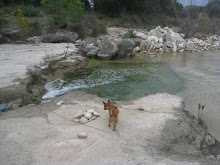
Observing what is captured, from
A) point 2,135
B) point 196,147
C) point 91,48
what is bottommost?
point 196,147

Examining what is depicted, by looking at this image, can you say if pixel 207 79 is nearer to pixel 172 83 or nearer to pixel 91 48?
pixel 172 83

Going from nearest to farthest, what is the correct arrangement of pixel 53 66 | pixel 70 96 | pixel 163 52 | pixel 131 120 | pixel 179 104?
pixel 131 120 → pixel 179 104 → pixel 70 96 → pixel 53 66 → pixel 163 52

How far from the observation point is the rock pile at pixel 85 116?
3363mm

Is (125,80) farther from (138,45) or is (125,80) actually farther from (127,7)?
(127,7)

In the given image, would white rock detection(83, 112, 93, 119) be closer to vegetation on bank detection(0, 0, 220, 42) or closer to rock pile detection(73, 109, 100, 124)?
rock pile detection(73, 109, 100, 124)

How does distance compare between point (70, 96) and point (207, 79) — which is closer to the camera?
point (70, 96)

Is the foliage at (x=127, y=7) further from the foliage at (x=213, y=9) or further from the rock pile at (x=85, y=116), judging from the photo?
the rock pile at (x=85, y=116)

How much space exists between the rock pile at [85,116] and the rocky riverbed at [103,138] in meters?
0.07

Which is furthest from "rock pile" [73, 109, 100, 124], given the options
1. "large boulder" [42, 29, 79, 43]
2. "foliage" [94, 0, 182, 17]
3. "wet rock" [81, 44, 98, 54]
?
"foliage" [94, 0, 182, 17]

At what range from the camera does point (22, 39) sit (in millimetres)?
11000

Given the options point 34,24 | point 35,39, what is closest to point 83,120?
point 35,39

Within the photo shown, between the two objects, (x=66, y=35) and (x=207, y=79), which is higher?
(x=66, y=35)

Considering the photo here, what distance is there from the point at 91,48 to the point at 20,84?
17.3 ft

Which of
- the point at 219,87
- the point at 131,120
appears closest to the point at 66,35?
the point at 219,87
